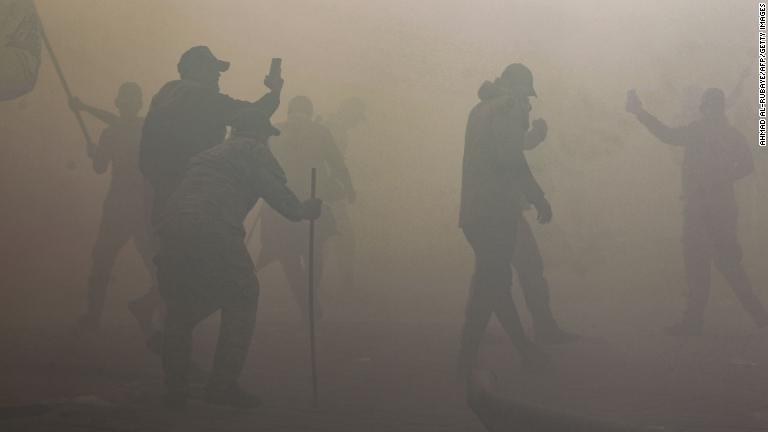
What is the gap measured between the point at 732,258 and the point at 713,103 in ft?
2.32

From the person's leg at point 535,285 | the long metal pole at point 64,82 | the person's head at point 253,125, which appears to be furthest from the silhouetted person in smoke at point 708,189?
the long metal pole at point 64,82

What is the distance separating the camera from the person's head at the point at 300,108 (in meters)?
4.97

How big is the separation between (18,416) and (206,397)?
84 centimetres

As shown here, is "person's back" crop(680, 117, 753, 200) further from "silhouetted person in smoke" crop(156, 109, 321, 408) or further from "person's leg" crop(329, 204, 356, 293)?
"silhouetted person in smoke" crop(156, 109, 321, 408)

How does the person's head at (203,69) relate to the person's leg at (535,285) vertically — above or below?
above

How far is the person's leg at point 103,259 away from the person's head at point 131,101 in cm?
43

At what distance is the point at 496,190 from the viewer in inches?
197

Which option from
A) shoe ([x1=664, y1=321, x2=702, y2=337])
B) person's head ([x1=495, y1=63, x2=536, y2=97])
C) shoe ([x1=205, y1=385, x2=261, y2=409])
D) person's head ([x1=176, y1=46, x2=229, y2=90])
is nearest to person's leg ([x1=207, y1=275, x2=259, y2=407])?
shoe ([x1=205, y1=385, x2=261, y2=409])

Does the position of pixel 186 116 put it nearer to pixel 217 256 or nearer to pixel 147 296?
pixel 217 256

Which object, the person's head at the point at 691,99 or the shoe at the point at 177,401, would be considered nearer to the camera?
the shoe at the point at 177,401

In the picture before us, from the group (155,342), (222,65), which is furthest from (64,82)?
(155,342)

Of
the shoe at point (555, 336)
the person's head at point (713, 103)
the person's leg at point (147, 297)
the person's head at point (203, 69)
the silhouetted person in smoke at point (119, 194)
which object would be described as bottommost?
the shoe at point (555, 336)

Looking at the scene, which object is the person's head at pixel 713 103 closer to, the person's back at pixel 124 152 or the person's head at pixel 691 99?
the person's head at pixel 691 99

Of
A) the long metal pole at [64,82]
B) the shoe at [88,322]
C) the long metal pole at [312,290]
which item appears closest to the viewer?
the long metal pole at [312,290]
